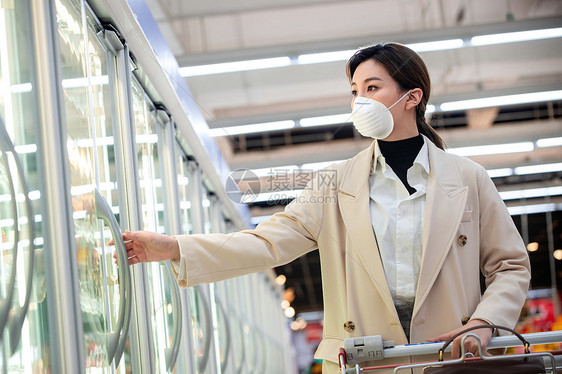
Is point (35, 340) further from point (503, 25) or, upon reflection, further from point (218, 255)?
point (503, 25)

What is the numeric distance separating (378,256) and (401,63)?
2.26 ft

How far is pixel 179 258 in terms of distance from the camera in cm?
235

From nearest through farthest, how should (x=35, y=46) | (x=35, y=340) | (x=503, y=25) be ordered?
(x=35, y=340) < (x=35, y=46) < (x=503, y=25)

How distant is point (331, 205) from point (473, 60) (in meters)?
6.54

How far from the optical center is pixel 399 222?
8.09ft

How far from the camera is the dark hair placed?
104 inches

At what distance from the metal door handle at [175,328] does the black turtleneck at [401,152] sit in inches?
54.2

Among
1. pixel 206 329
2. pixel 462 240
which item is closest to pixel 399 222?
pixel 462 240

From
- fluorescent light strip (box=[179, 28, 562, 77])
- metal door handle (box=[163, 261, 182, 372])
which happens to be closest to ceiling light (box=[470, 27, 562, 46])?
fluorescent light strip (box=[179, 28, 562, 77])

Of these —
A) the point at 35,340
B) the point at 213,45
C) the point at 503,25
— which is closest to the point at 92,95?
the point at 35,340

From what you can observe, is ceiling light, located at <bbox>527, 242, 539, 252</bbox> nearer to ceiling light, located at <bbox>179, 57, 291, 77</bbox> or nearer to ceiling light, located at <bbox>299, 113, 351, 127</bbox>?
ceiling light, located at <bbox>299, 113, 351, 127</bbox>

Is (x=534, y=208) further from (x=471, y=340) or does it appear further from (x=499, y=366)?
(x=499, y=366)

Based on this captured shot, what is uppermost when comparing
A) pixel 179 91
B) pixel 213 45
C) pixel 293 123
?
pixel 213 45

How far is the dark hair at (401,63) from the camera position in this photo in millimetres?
2629
